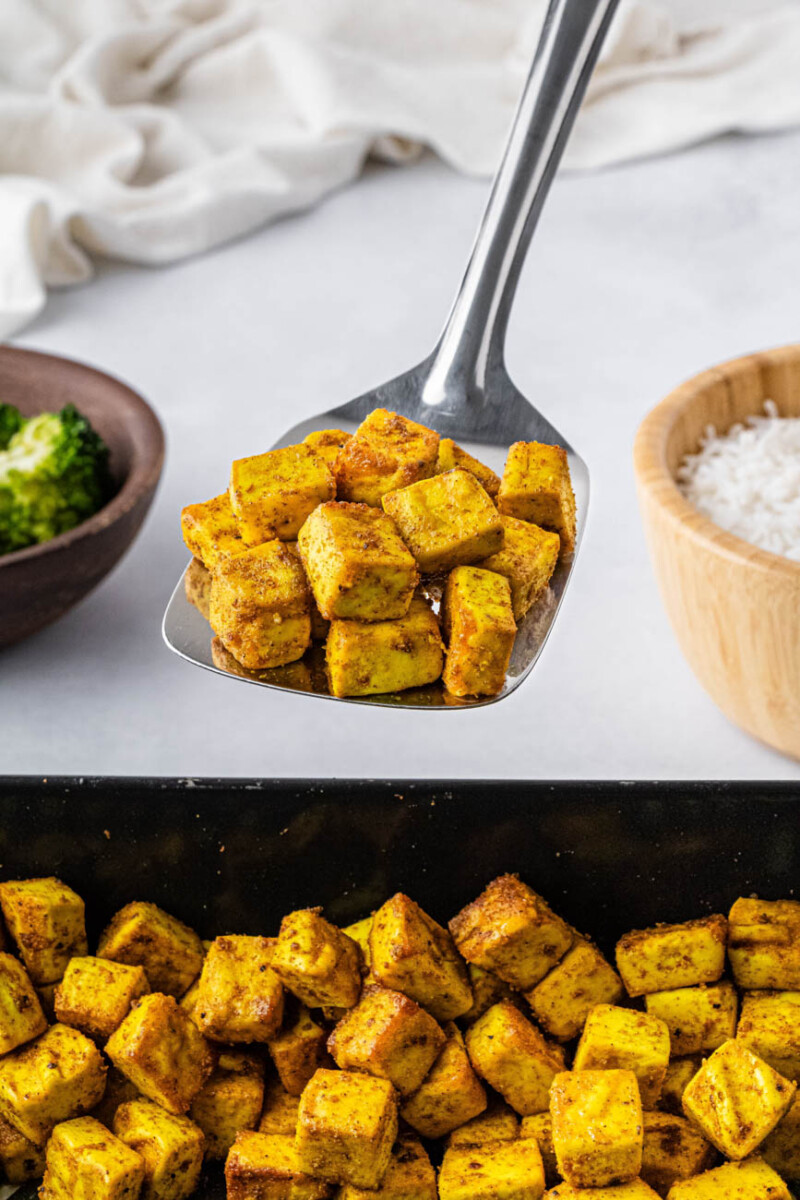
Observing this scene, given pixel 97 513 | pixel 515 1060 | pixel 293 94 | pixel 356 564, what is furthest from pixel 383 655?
pixel 293 94

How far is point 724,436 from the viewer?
6.07ft

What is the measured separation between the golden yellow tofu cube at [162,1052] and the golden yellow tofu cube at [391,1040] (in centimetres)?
15

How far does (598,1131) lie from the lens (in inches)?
51.8

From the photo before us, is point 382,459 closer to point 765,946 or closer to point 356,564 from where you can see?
point 356,564

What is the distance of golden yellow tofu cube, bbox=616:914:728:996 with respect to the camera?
58.8 inches

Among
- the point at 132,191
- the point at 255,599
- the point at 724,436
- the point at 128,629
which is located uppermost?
the point at 255,599

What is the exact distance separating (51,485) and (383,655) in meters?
0.89

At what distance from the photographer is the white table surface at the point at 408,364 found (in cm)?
188

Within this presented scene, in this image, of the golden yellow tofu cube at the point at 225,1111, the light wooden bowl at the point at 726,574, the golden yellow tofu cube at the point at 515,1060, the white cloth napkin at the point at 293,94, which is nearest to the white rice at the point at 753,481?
the light wooden bowl at the point at 726,574

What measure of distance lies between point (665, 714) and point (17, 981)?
0.93m

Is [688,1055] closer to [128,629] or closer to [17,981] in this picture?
[17,981]

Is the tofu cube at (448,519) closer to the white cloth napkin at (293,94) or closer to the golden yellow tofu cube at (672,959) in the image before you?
the golden yellow tofu cube at (672,959)

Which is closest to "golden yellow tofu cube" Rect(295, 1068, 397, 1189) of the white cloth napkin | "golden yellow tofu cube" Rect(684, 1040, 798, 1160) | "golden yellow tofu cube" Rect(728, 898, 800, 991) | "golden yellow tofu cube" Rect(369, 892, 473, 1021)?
"golden yellow tofu cube" Rect(369, 892, 473, 1021)

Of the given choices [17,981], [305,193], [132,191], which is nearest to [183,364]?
[132,191]
